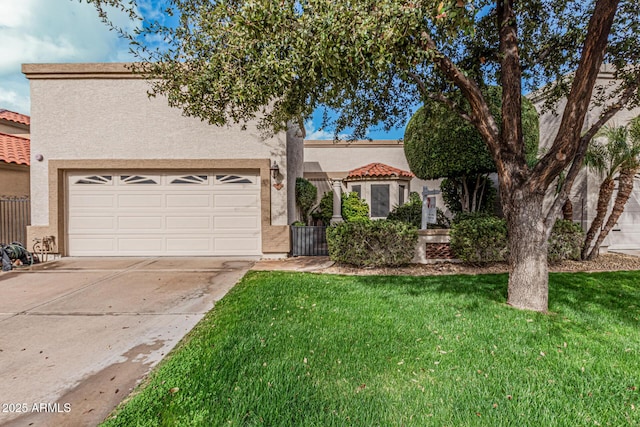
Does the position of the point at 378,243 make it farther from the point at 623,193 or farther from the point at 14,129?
the point at 14,129

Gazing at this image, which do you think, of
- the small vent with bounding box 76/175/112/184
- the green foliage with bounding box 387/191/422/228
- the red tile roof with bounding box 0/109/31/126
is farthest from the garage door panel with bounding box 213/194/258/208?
the red tile roof with bounding box 0/109/31/126

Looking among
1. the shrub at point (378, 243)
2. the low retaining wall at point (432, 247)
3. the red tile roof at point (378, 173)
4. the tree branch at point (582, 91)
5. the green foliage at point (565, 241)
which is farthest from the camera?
the red tile roof at point (378, 173)

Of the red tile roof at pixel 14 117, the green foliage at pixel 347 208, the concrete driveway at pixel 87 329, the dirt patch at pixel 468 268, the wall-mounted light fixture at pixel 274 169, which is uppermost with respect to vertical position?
the red tile roof at pixel 14 117

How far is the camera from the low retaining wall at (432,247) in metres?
7.44

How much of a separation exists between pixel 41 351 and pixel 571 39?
9.47 m

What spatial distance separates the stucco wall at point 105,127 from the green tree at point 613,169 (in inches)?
335

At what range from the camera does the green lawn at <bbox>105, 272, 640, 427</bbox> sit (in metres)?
2.18

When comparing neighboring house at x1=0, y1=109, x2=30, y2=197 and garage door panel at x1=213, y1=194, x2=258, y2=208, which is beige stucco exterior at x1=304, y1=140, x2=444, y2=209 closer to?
garage door panel at x1=213, y1=194, x2=258, y2=208

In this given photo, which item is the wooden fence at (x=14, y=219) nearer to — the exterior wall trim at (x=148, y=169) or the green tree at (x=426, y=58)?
the exterior wall trim at (x=148, y=169)

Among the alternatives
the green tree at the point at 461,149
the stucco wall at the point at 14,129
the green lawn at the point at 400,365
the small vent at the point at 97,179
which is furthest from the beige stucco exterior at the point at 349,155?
the stucco wall at the point at 14,129

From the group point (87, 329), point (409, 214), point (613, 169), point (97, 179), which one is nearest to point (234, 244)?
point (97, 179)

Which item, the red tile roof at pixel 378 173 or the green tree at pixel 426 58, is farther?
the red tile roof at pixel 378 173

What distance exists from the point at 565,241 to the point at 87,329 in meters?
10.0

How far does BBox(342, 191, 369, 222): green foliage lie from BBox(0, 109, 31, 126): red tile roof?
13840mm
